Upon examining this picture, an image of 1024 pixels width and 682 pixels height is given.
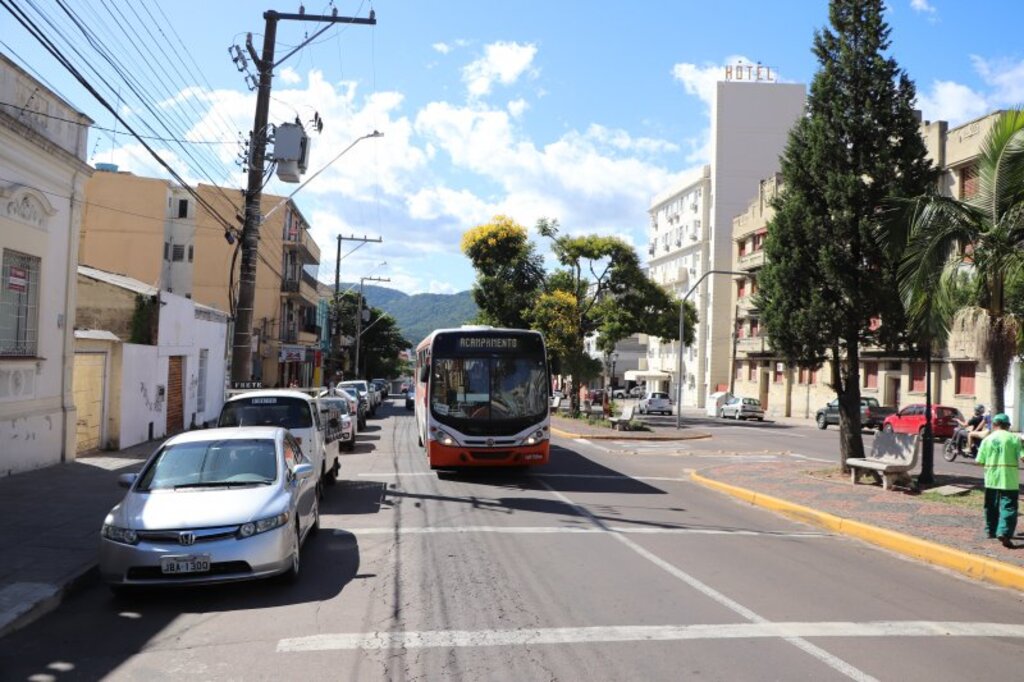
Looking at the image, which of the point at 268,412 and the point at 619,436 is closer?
the point at 268,412

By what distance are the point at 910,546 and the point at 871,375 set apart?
3960cm

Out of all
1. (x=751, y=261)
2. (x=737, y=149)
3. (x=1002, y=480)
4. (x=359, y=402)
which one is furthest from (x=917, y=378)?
(x=1002, y=480)

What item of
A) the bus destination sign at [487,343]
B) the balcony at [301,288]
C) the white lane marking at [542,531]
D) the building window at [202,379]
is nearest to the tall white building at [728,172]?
the balcony at [301,288]

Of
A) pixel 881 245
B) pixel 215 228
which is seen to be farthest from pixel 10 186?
pixel 215 228

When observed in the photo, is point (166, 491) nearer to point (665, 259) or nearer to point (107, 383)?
point (107, 383)

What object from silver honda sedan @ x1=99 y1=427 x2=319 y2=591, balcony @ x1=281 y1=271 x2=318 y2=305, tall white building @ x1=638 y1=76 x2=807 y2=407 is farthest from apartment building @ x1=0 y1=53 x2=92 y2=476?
tall white building @ x1=638 y1=76 x2=807 y2=407

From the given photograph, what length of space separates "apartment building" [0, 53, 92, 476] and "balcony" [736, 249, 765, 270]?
141 ft

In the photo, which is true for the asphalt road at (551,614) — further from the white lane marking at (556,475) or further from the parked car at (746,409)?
the parked car at (746,409)

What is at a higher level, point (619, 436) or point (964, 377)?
point (964, 377)

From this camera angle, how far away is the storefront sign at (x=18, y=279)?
14474 millimetres

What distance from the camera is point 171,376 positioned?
78.5 feet

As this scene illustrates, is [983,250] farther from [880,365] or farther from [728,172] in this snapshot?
[728,172]

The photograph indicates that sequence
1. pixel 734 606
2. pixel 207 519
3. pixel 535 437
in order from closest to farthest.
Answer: pixel 734 606 < pixel 207 519 < pixel 535 437

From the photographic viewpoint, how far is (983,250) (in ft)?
41.5
